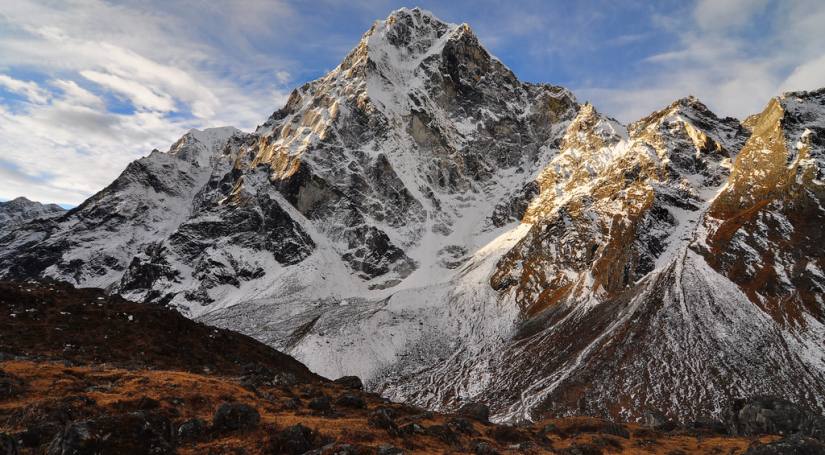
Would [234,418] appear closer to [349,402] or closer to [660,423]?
[349,402]

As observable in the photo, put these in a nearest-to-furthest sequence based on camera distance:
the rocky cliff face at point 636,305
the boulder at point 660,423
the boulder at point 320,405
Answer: the boulder at point 320,405, the boulder at point 660,423, the rocky cliff face at point 636,305

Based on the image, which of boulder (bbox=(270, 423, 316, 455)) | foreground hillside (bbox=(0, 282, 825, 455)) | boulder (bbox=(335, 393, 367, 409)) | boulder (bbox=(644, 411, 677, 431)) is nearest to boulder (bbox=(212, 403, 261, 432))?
foreground hillside (bbox=(0, 282, 825, 455))

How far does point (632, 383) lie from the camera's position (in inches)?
3787

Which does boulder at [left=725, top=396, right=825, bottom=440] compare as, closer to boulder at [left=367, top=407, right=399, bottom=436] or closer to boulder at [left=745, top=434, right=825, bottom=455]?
boulder at [left=745, top=434, right=825, bottom=455]

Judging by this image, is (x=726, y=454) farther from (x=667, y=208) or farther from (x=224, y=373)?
(x=667, y=208)

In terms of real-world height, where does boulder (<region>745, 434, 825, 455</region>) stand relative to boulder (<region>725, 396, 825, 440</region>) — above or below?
above

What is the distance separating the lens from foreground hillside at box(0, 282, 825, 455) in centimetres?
1933

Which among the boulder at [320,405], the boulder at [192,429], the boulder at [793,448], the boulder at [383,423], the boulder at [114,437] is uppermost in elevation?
the boulder at [114,437]

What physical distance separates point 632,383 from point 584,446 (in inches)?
2763

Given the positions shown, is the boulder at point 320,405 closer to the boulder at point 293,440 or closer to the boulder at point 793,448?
the boulder at point 293,440

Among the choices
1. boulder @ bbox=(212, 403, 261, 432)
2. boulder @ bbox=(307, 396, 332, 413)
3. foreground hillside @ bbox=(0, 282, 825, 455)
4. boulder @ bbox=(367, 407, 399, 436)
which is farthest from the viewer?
boulder @ bbox=(307, 396, 332, 413)

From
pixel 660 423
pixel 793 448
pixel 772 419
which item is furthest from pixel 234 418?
pixel 772 419

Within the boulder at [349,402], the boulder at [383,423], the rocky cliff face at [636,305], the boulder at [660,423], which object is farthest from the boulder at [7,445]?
the rocky cliff face at [636,305]

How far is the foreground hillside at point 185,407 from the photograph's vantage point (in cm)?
1933
